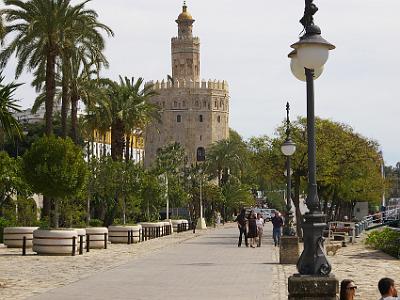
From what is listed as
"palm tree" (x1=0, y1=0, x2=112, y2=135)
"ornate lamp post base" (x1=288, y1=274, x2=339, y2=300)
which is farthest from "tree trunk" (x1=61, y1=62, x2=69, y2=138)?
"ornate lamp post base" (x1=288, y1=274, x2=339, y2=300)

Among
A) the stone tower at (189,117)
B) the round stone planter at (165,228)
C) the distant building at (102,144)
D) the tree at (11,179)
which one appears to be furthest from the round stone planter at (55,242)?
the stone tower at (189,117)

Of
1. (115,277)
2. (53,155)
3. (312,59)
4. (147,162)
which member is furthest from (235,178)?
(312,59)

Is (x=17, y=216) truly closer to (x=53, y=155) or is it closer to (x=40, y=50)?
(x=40, y=50)

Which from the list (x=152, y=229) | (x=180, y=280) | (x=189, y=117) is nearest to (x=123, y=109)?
(x=152, y=229)

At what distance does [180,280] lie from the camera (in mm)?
16156

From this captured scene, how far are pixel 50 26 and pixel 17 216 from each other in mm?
9410

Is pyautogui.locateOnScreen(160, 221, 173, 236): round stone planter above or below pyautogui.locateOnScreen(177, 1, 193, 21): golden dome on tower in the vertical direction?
below

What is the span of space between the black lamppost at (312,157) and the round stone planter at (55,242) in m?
16.1

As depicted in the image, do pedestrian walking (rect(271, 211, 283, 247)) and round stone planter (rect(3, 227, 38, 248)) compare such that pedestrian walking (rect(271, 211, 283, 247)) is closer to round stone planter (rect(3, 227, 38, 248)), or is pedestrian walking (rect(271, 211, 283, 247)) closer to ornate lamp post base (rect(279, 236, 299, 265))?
ornate lamp post base (rect(279, 236, 299, 265))

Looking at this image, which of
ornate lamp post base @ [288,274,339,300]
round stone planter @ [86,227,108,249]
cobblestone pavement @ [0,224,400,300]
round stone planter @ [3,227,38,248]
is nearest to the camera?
ornate lamp post base @ [288,274,339,300]

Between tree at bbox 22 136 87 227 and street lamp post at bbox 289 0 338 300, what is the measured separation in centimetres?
1570

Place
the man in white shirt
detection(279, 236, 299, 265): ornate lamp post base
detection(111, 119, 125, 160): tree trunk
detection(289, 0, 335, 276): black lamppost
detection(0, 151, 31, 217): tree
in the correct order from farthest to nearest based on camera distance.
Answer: detection(111, 119, 125, 160): tree trunk → detection(0, 151, 31, 217): tree → detection(279, 236, 299, 265): ornate lamp post base → detection(289, 0, 335, 276): black lamppost → the man in white shirt

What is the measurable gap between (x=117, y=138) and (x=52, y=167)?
2116 cm

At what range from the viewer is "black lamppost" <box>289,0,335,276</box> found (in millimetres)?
8617
